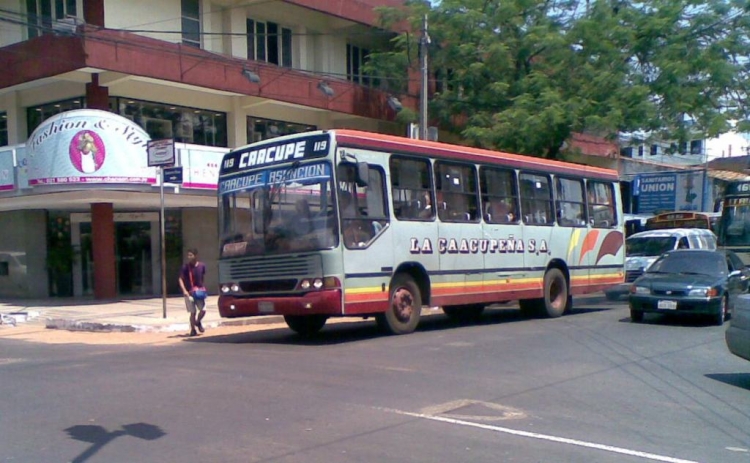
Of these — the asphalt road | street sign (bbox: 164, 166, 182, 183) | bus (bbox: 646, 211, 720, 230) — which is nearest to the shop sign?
street sign (bbox: 164, 166, 182, 183)

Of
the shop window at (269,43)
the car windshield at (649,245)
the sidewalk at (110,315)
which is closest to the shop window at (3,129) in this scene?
the sidewalk at (110,315)

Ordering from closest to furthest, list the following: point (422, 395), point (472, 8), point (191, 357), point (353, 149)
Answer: point (422, 395) < point (191, 357) < point (353, 149) < point (472, 8)

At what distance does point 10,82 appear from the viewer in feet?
75.6

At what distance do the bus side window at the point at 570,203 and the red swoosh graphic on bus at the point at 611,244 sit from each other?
1.05m

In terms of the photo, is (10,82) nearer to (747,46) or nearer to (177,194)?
(177,194)

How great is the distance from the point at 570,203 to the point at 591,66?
8.54 metres

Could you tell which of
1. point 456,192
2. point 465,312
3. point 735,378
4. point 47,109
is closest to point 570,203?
point 465,312

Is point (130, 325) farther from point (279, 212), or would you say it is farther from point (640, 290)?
point (640, 290)

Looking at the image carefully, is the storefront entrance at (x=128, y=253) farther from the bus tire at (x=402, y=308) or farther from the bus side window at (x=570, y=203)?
the bus tire at (x=402, y=308)

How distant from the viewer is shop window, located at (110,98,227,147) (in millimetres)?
23688

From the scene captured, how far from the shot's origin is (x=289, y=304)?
504 inches

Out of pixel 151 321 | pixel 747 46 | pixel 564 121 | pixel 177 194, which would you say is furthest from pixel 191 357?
pixel 747 46

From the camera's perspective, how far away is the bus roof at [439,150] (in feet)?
43.3

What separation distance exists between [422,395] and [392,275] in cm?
494
